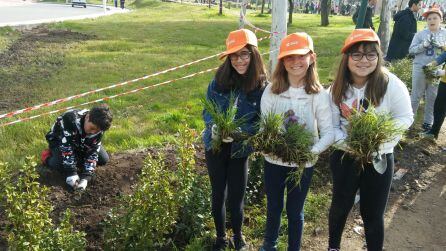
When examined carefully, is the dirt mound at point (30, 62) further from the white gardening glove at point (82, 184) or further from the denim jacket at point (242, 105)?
the denim jacket at point (242, 105)

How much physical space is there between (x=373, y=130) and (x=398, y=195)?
244cm

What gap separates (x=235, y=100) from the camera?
3.07 meters

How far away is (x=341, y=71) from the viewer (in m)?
2.94

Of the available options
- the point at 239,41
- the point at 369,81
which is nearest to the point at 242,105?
the point at 239,41

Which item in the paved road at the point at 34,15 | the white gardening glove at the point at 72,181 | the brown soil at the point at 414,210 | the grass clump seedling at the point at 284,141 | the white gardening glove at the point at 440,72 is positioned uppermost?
the paved road at the point at 34,15

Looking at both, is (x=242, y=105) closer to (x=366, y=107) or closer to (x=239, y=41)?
(x=239, y=41)

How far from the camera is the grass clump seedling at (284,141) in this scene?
2.77 metres

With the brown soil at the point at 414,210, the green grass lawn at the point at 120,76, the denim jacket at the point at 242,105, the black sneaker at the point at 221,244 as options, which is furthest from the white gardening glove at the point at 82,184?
the brown soil at the point at 414,210

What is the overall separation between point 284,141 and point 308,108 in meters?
0.34

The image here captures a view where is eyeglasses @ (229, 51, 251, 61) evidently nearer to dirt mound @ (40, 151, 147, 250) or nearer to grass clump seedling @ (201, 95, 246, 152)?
grass clump seedling @ (201, 95, 246, 152)

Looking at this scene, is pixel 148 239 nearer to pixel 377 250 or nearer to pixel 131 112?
pixel 377 250

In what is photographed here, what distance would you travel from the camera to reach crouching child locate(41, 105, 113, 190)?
4.04 m

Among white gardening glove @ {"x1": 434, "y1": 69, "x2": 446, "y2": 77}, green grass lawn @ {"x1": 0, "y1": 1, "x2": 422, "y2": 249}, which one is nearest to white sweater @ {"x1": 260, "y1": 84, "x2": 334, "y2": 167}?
green grass lawn @ {"x1": 0, "y1": 1, "x2": 422, "y2": 249}

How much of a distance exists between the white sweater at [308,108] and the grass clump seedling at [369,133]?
0.19 meters
